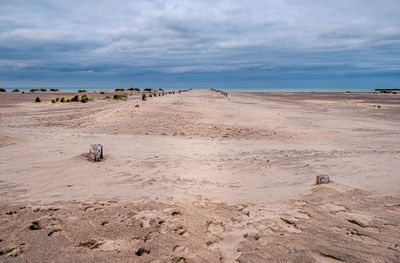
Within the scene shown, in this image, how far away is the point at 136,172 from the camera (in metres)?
7.13

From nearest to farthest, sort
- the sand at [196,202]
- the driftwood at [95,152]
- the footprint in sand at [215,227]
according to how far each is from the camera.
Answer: the sand at [196,202] → the footprint in sand at [215,227] → the driftwood at [95,152]

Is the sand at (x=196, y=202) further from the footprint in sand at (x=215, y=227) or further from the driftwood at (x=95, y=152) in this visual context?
the driftwood at (x=95, y=152)

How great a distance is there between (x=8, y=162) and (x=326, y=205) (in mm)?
7622

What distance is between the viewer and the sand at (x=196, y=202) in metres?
3.64

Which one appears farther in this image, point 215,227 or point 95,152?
point 95,152

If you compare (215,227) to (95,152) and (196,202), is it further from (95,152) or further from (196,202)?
(95,152)

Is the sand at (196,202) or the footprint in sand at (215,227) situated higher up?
the sand at (196,202)

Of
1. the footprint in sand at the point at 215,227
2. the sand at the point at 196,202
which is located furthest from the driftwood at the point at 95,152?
the footprint in sand at the point at 215,227

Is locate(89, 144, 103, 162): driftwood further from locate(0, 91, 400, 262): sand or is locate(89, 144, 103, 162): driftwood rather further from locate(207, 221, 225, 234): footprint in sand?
locate(207, 221, 225, 234): footprint in sand

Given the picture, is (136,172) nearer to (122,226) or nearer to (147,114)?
(122,226)

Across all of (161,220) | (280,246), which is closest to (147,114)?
(161,220)

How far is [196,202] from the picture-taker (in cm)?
526

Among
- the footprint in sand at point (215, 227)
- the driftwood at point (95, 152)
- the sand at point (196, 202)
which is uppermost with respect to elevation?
the driftwood at point (95, 152)

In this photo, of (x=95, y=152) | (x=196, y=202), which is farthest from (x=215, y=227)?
(x=95, y=152)
